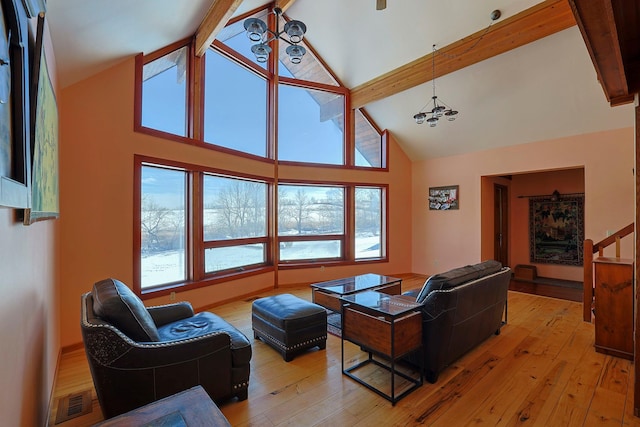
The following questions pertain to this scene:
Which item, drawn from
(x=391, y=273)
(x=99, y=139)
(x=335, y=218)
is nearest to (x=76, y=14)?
(x=99, y=139)

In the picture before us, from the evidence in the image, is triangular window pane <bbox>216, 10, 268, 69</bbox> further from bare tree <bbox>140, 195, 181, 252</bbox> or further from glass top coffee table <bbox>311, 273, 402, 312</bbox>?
glass top coffee table <bbox>311, 273, 402, 312</bbox>

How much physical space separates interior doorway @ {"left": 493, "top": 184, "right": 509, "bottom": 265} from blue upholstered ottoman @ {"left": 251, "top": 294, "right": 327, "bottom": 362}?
4822 millimetres

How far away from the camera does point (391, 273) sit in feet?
20.5

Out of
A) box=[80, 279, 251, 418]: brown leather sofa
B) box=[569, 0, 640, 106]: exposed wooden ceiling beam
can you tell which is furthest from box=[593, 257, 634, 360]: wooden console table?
box=[80, 279, 251, 418]: brown leather sofa

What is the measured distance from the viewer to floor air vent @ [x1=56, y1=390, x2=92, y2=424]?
200 cm

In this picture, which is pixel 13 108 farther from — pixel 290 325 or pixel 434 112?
pixel 434 112

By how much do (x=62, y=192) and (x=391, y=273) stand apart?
5.56m

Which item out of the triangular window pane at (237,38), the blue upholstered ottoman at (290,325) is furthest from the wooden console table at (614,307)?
the triangular window pane at (237,38)

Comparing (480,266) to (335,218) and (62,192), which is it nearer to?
(335,218)

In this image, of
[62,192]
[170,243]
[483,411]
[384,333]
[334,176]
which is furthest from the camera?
[334,176]

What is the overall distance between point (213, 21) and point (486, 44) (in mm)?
3559

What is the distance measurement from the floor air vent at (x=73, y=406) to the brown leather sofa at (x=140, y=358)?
572 mm

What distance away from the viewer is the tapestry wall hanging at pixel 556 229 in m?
5.86

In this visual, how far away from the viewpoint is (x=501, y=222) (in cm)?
635
